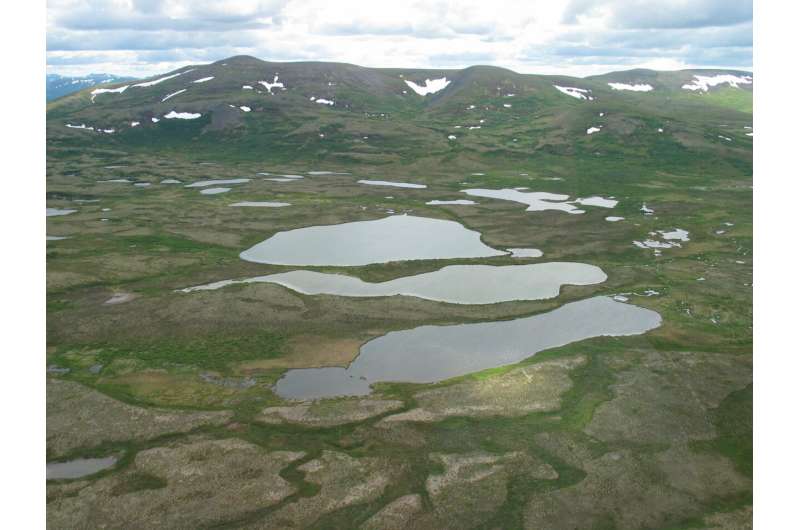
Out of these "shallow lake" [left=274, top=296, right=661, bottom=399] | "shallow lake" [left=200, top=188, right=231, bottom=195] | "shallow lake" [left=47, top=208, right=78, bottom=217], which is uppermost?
"shallow lake" [left=200, top=188, right=231, bottom=195]

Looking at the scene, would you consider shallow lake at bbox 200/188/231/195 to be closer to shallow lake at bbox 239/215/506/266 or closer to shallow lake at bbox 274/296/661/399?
shallow lake at bbox 239/215/506/266

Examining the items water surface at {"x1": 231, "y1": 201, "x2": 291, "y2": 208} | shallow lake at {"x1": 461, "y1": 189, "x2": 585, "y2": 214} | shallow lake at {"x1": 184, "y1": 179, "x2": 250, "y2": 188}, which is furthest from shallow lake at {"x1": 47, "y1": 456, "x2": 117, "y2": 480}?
shallow lake at {"x1": 184, "y1": 179, "x2": 250, "y2": 188}

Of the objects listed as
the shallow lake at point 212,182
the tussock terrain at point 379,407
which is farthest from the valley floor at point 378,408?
the shallow lake at point 212,182

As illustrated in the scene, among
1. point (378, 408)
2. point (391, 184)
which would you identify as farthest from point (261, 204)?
point (378, 408)

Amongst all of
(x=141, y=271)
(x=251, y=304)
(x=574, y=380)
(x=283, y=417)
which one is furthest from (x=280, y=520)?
(x=141, y=271)

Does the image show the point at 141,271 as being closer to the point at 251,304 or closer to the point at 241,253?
the point at 241,253

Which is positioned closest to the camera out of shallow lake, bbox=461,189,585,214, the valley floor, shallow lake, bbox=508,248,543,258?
the valley floor

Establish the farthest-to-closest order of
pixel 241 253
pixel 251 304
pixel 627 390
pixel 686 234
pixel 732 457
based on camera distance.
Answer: pixel 686 234, pixel 241 253, pixel 251 304, pixel 627 390, pixel 732 457
